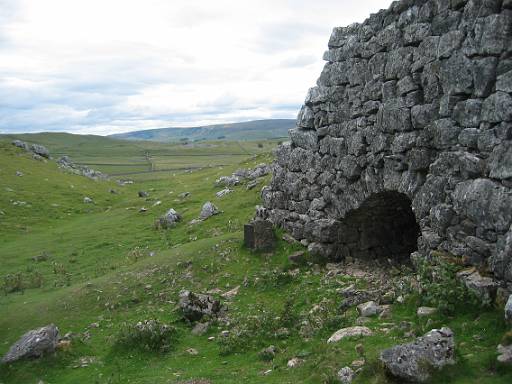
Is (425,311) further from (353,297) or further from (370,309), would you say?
(353,297)

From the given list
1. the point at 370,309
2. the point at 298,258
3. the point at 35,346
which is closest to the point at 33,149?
the point at 35,346

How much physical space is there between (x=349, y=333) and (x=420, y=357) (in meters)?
2.88

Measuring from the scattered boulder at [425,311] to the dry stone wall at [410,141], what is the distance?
5.38ft

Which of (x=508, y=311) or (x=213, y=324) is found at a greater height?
(x=508, y=311)

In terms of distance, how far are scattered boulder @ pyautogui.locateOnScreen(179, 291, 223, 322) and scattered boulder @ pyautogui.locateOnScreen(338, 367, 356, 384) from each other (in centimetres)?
677

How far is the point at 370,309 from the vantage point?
13578 millimetres

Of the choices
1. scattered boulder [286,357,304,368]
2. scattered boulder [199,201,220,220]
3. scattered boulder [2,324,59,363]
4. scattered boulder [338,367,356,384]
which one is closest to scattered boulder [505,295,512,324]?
scattered boulder [338,367,356,384]

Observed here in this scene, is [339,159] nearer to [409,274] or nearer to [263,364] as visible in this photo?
[409,274]

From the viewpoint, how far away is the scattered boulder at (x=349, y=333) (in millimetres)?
12266

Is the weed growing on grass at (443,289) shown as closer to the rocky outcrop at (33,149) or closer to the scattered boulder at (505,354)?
the scattered boulder at (505,354)

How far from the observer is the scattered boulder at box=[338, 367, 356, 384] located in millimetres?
10259

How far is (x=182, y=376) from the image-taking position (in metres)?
13.1

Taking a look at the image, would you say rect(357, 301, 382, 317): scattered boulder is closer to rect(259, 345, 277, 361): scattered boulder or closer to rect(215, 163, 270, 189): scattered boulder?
rect(259, 345, 277, 361): scattered boulder

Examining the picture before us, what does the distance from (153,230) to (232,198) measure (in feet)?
18.6
